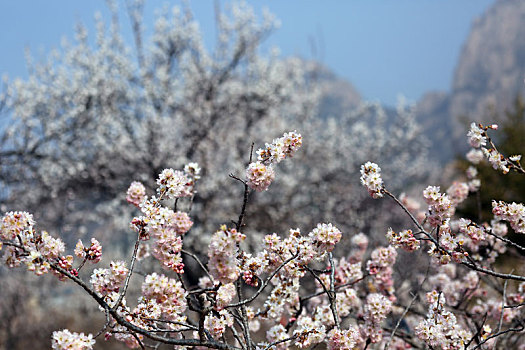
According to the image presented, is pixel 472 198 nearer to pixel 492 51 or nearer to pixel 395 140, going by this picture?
pixel 395 140

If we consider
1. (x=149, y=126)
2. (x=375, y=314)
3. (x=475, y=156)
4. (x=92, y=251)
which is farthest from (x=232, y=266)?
(x=149, y=126)

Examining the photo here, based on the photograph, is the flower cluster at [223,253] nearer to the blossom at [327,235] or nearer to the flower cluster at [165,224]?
the flower cluster at [165,224]

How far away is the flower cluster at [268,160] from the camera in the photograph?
2.27 metres

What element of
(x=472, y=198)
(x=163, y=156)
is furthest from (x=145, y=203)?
(x=472, y=198)

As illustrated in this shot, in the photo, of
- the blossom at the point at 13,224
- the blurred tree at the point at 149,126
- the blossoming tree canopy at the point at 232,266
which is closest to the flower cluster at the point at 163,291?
the blossoming tree canopy at the point at 232,266

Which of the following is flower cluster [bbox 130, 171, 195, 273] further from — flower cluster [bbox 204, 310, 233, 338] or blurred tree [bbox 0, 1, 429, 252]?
blurred tree [bbox 0, 1, 429, 252]

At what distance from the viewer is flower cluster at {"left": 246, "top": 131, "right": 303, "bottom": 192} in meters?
2.27

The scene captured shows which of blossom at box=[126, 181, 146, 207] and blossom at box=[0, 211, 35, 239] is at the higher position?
blossom at box=[126, 181, 146, 207]

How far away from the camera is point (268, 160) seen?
7.75 feet

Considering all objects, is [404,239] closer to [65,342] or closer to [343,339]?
[343,339]

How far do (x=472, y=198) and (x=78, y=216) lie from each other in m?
11.9

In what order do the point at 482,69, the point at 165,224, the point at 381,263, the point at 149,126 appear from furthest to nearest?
the point at 482,69 < the point at 149,126 < the point at 381,263 < the point at 165,224

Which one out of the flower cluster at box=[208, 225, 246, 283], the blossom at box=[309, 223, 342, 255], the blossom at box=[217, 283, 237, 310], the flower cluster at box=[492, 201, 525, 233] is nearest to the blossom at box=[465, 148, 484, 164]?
the flower cluster at box=[492, 201, 525, 233]

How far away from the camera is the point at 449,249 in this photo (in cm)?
238
